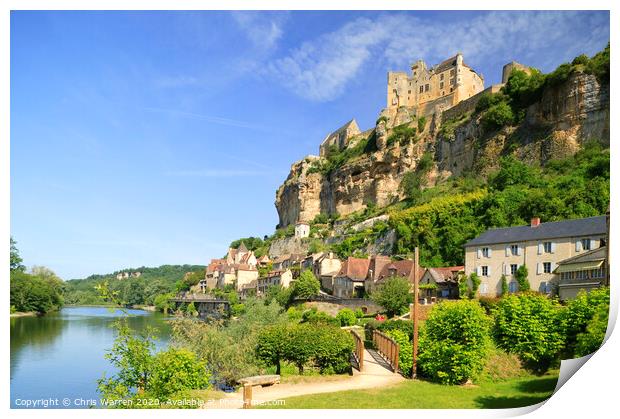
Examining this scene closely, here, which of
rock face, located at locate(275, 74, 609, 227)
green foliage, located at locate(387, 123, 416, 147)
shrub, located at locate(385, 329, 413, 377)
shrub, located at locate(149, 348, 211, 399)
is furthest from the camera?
green foliage, located at locate(387, 123, 416, 147)

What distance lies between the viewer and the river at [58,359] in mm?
9789

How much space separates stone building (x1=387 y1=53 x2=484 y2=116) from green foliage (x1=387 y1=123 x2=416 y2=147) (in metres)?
3.69

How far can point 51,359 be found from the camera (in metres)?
14.0

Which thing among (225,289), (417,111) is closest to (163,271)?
(225,289)

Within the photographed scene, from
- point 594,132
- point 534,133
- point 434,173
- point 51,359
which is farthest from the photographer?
point 434,173

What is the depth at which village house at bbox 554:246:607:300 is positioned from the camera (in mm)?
12211

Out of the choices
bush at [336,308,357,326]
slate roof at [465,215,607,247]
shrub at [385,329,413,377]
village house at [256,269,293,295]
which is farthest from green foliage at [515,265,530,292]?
village house at [256,269,293,295]

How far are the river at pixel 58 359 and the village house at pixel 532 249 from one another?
Result: 36.1ft

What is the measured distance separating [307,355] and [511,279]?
886 cm

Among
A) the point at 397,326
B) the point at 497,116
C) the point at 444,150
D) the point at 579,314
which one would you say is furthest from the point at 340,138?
the point at 579,314

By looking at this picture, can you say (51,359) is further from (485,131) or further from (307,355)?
(485,131)

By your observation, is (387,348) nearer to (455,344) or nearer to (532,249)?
(455,344)

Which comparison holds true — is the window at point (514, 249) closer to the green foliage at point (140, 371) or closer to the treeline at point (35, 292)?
the green foliage at point (140, 371)

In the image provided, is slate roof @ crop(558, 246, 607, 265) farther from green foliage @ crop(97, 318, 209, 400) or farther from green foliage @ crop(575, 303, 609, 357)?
green foliage @ crop(97, 318, 209, 400)
